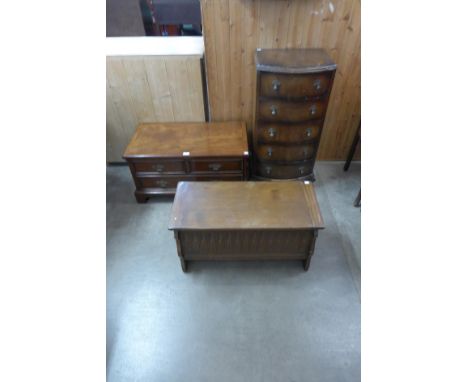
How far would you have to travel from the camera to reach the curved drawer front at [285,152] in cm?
222

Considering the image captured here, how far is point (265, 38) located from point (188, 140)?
38.4 inches

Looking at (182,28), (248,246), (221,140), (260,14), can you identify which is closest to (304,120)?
(221,140)

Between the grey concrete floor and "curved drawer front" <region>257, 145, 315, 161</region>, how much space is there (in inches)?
24.2

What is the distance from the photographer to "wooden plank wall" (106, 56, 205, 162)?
2.16 meters

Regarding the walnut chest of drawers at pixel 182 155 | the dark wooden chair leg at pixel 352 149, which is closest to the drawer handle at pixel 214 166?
the walnut chest of drawers at pixel 182 155

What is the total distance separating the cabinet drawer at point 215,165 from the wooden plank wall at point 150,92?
56 cm

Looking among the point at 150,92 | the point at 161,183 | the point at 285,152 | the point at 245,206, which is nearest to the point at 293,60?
the point at 285,152

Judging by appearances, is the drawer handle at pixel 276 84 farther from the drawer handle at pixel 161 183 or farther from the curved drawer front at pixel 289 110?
the drawer handle at pixel 161 183

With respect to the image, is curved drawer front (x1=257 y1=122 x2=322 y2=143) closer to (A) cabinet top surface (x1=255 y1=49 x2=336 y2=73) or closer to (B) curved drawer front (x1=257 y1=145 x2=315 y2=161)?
(B) curved drawer front (x1=257 y1=145 x2=315 y2=161)

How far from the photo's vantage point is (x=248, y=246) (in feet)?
5.59

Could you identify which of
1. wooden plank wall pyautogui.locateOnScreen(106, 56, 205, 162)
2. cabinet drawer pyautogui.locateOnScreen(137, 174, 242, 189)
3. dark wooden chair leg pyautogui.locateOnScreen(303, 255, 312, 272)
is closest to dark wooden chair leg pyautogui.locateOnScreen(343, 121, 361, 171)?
cabinet drawer pyautogui.locateOnScreen(137, 174, 242, 189)

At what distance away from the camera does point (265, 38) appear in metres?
2.02

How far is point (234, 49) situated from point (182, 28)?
1.72 m

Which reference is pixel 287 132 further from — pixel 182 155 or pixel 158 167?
pixel 158 167
